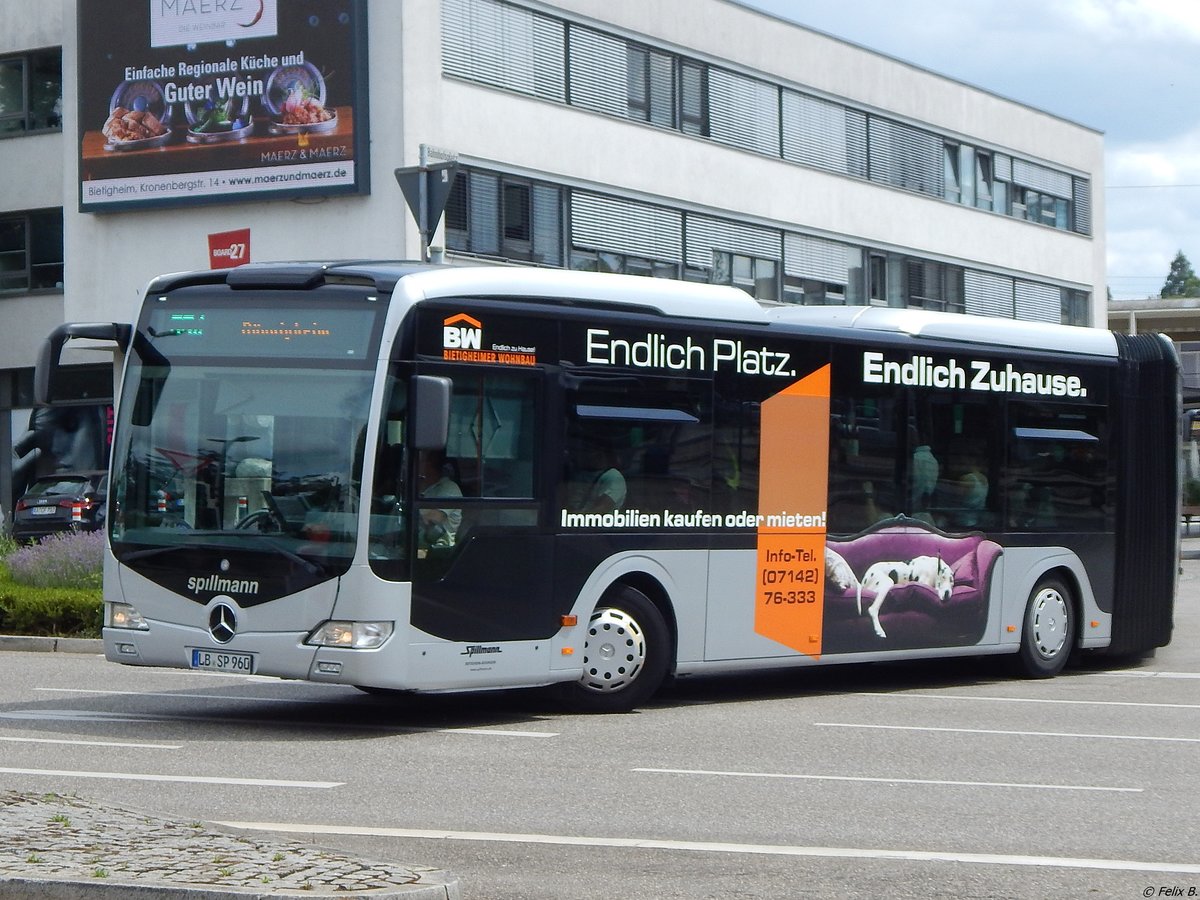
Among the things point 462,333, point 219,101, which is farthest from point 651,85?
point 462,333

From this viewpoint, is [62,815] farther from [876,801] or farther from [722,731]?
[722,731]

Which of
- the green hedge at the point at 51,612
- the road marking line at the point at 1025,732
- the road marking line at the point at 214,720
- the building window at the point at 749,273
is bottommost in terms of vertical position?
the road marking line at the point at 1025,732

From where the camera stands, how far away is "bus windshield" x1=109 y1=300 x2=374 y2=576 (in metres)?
12.0

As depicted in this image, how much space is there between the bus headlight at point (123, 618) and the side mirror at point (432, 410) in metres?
2.35

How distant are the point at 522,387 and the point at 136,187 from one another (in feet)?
74.6

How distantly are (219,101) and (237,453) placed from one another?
2179 cm

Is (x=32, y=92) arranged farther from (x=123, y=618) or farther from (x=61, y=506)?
(x=123, y=618)

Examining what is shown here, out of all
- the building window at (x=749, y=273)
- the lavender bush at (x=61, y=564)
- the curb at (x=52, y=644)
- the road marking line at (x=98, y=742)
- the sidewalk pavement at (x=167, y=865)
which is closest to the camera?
the sidewalk pavement at (x=167, y=865)

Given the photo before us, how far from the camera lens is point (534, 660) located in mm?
12773

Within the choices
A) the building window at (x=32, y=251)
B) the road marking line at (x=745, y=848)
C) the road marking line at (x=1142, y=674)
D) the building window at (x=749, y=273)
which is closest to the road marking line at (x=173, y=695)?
the road marking line at (x=745, y=848)

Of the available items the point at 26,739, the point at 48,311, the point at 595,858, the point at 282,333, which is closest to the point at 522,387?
the point at 282,333

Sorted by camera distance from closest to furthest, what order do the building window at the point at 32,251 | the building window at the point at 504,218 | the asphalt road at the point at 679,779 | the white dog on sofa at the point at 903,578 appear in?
the asphalt road at the point at 679,779 → the white dog on sofa at the point at 903,578 → the building window at the point at 504,218 → the building window at the point at 32,251

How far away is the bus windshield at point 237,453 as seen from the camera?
1202 centimetres

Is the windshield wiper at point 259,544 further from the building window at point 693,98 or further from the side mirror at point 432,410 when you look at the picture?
the building window at point 693,98
